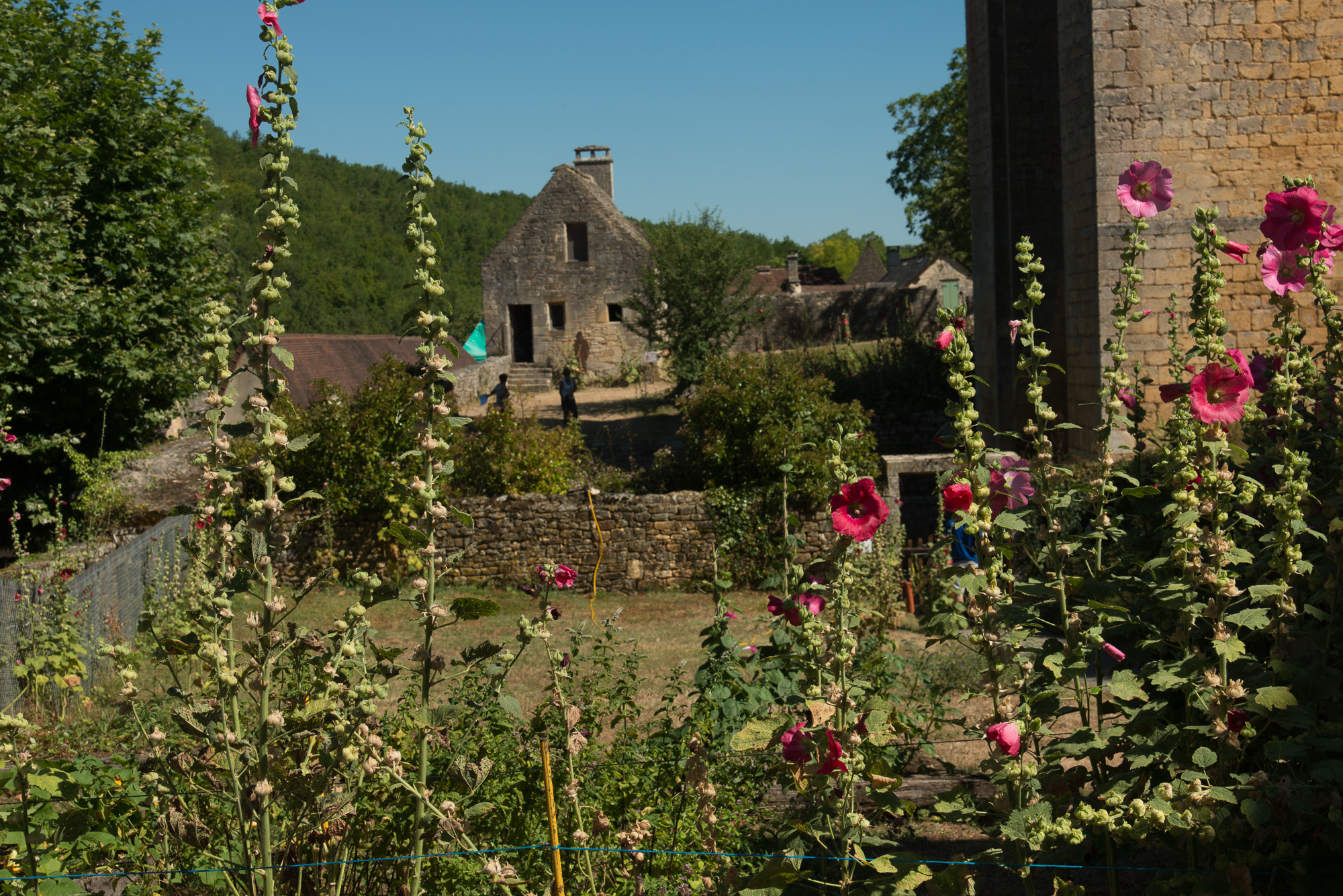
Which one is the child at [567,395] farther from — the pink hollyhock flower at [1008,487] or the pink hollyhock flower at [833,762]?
the pink hollyhock flower at [833,762]

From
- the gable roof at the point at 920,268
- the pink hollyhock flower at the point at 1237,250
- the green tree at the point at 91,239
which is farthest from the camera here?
the gable roof at the point at 920,268

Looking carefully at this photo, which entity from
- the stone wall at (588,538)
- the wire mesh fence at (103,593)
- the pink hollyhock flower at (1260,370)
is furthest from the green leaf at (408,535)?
the stone wall at (588,538)

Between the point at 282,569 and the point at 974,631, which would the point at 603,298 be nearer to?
the point at 282,569

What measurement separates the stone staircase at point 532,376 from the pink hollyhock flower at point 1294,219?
27142 mm

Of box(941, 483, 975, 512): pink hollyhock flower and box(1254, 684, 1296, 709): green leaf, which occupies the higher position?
box(941, 483, 975, 512): pink hollyhock flower

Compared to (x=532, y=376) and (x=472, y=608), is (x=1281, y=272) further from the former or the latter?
(x=532, y=376)

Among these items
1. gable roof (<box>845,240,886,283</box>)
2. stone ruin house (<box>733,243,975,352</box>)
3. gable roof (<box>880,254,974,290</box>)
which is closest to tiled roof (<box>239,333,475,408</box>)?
stone ruin house (<box>733,243,975,352</box>)

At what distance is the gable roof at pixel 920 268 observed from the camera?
37500mm

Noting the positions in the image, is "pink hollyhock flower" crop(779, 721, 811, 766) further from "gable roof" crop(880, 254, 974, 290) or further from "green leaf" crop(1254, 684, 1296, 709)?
"gable roof" crop(880, 254, 974, 290)

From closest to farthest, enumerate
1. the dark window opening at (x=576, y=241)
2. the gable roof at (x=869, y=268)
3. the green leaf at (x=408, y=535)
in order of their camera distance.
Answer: the green leaf at (x=408, y=535) < the dark window opening at (x=576, y=241) < the gable roof at (x=869, y=268)

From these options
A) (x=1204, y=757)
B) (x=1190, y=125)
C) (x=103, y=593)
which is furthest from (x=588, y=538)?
(x=1204, y=757)

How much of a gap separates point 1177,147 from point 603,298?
2101 cm

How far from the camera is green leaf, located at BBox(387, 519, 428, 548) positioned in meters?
2.22

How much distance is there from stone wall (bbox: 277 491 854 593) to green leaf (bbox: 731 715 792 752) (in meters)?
8.65
